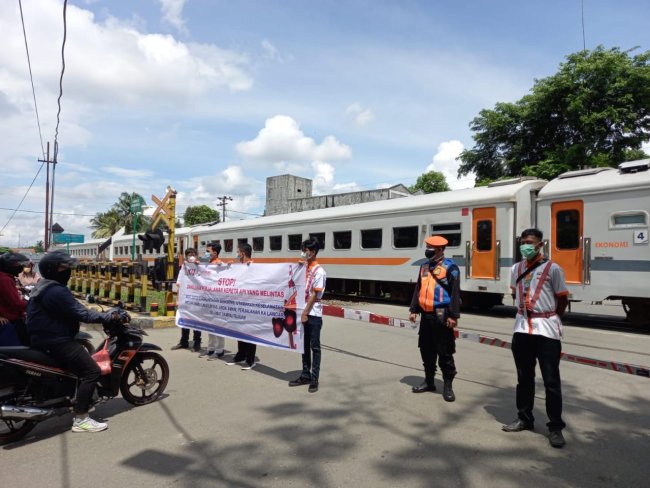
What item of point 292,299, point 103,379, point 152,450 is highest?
point 292,299

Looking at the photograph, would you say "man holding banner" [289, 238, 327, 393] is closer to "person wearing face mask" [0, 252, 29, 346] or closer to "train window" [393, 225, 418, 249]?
"person wearing face mask" [0, 252, 29, 346]

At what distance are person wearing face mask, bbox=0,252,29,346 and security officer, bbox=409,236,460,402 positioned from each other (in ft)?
14.1

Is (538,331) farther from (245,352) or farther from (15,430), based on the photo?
(15,430)

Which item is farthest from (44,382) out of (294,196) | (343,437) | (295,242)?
(294,196)

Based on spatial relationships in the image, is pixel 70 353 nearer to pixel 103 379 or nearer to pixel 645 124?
pixel 103 379

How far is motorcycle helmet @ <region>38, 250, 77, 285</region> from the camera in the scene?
4.11 m

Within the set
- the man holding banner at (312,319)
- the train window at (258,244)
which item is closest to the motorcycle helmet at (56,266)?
the man holding banner at (312,319)

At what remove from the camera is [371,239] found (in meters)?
14.5

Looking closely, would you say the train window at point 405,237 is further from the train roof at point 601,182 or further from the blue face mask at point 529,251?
the blue face mask at point 529,251

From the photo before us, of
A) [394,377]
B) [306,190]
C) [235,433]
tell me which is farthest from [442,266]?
[306,190]

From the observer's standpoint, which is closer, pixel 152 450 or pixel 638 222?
pixel 152 450

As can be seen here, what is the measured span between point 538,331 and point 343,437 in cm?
194

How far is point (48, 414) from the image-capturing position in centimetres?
402

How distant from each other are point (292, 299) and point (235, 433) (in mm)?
2060
